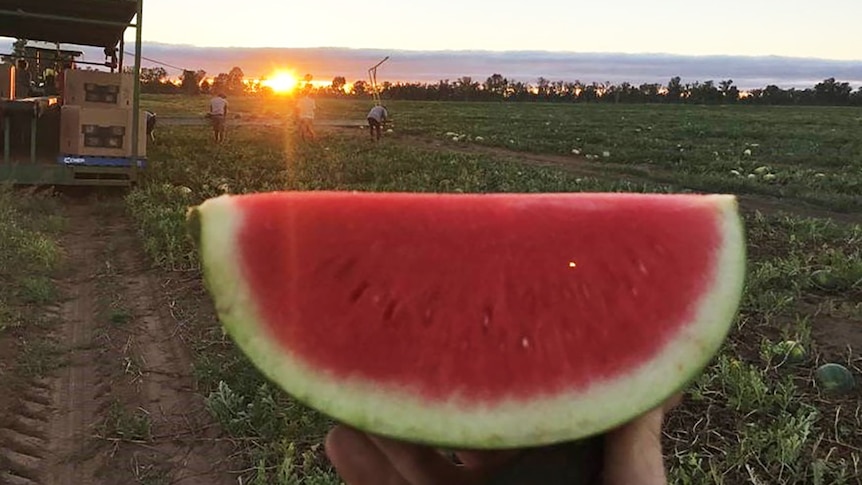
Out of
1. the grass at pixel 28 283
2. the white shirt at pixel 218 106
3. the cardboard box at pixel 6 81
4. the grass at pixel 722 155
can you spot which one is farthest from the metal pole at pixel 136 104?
the grass at pixel 722 155

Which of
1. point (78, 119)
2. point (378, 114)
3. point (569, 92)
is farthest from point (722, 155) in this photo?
point (569, 92)

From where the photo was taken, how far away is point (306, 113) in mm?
19250

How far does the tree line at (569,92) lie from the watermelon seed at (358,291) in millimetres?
66690

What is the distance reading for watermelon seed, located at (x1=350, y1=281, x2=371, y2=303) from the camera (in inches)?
43.2

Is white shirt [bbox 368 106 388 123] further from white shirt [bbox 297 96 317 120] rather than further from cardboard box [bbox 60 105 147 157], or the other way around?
cardboard box [bbox 60 105 147 157]

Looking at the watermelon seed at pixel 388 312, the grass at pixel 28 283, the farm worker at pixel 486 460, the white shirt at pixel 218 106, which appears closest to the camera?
the farm worker at pixel 486 460

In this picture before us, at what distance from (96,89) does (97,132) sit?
755mm

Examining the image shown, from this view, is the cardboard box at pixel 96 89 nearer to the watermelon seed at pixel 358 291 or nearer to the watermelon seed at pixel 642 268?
the watermelon seed at pixel 358 291

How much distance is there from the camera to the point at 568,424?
3.19ft

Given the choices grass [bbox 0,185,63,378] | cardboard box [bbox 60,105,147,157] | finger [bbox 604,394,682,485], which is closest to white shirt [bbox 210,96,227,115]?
cardboard box [bbox 60,105,147,157]

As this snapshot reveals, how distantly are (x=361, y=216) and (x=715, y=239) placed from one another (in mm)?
541

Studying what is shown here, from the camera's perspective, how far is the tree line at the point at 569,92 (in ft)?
223

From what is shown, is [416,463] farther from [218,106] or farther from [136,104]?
[218,106]

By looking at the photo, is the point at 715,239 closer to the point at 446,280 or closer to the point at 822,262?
the point at 446,280
